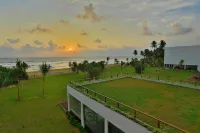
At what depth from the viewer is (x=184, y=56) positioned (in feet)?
160

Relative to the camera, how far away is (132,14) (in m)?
24.0

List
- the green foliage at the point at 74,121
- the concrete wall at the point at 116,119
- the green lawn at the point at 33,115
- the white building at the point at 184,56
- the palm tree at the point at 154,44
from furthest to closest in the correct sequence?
the palm tree at the point at 154,44 → the white building at the point at 184,56 → the green lawn at the point at 33,115 → the green foliage at the point at 74,121 → the concrete wall at the point at 116,119

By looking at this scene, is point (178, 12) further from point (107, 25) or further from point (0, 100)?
point (0, 100)

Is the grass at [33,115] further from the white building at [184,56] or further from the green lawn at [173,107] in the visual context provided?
the white building at [184,56]

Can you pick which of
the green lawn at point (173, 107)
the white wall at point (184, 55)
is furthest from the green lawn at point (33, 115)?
the white wall at point (184, 55)

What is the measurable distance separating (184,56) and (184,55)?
36cm

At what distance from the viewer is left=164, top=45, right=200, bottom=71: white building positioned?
45.6 m

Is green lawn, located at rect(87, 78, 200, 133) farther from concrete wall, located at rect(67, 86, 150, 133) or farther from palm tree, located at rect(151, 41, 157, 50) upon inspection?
palm tree, located at rect(151, 41, 157, 50)

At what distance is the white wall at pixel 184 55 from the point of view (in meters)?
45.7

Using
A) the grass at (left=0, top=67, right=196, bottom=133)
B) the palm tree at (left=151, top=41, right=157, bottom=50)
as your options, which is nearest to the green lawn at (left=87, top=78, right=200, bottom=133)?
the grass at (left=0, top=67, right=196, bottom=133)

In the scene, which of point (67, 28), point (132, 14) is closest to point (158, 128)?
point (132, 14)

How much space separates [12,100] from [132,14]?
23.6 metres

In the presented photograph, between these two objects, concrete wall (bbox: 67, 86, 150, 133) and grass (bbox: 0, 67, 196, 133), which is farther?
grass (bbox: 0, 67, 196, 133)

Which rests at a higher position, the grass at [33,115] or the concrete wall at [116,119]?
the concrete wall at [116,119]
